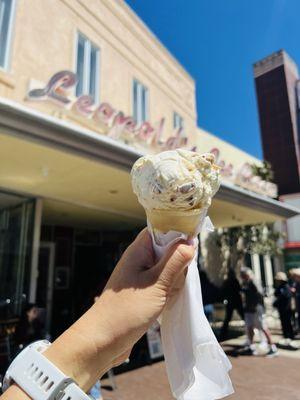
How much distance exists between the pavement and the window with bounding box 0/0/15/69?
20.7ft

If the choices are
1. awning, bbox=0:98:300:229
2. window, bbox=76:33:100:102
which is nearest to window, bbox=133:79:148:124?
window, bbox=76:33:100:102

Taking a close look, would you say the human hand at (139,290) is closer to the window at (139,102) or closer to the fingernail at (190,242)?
the fingernail at (190,242)

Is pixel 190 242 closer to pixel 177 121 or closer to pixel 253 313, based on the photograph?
pixel 253 313

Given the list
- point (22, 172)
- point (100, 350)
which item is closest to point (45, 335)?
point (22, 172)

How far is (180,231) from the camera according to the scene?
1.50 metres

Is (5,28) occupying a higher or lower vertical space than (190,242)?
higher

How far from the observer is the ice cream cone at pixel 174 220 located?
1493 mm

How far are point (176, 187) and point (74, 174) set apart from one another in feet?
15.0

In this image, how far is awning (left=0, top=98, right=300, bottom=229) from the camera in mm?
4172

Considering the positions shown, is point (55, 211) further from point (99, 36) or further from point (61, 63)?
point (99, 36)

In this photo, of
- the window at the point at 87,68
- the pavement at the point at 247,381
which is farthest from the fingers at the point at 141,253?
the window at the point at 87,68

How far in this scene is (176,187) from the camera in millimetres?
1429

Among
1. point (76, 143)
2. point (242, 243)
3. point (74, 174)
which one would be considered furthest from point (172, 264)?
point (242, 243)

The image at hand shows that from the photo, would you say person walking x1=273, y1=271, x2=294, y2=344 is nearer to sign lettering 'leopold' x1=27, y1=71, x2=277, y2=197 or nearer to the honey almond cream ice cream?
sign lettering 'leopold' x1=27, y1=71, x2=277, y2=197
